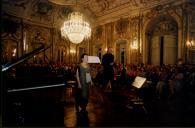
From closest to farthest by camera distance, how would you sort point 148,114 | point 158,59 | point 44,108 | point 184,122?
1. point 184,122
2. point 148,114
3. point 44,108
4. point 158,59

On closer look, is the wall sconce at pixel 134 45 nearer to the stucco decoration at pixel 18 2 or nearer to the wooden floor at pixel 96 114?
the wooden floor at pixel 96 114

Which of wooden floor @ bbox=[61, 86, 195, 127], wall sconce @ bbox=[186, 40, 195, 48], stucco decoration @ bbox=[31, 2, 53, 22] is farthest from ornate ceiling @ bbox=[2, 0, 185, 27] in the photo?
wooden floor @ bbox=[61, 86, 195, 127]

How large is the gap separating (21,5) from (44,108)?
35.3 ft

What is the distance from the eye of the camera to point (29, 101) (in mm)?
4254

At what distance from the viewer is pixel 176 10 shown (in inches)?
387

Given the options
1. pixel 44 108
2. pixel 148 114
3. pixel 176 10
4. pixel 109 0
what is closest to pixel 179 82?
pixel 148 114

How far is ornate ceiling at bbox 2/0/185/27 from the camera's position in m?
11.8

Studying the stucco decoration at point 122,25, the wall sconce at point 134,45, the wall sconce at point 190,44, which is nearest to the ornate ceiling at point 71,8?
the stucco decoration at point 122,25

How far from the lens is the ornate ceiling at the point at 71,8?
1180cm

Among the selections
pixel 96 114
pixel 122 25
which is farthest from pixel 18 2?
pixel 96 114

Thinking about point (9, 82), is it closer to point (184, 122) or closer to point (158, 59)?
point (184, 122)

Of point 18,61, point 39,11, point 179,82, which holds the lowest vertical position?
point 179,82

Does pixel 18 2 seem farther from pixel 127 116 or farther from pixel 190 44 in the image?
pixel 127 116

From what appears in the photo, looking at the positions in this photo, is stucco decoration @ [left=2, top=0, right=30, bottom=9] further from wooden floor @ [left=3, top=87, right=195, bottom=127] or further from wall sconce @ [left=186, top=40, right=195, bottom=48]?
wall sconce @ [left=186, top=40, right=195, bottom=48]
